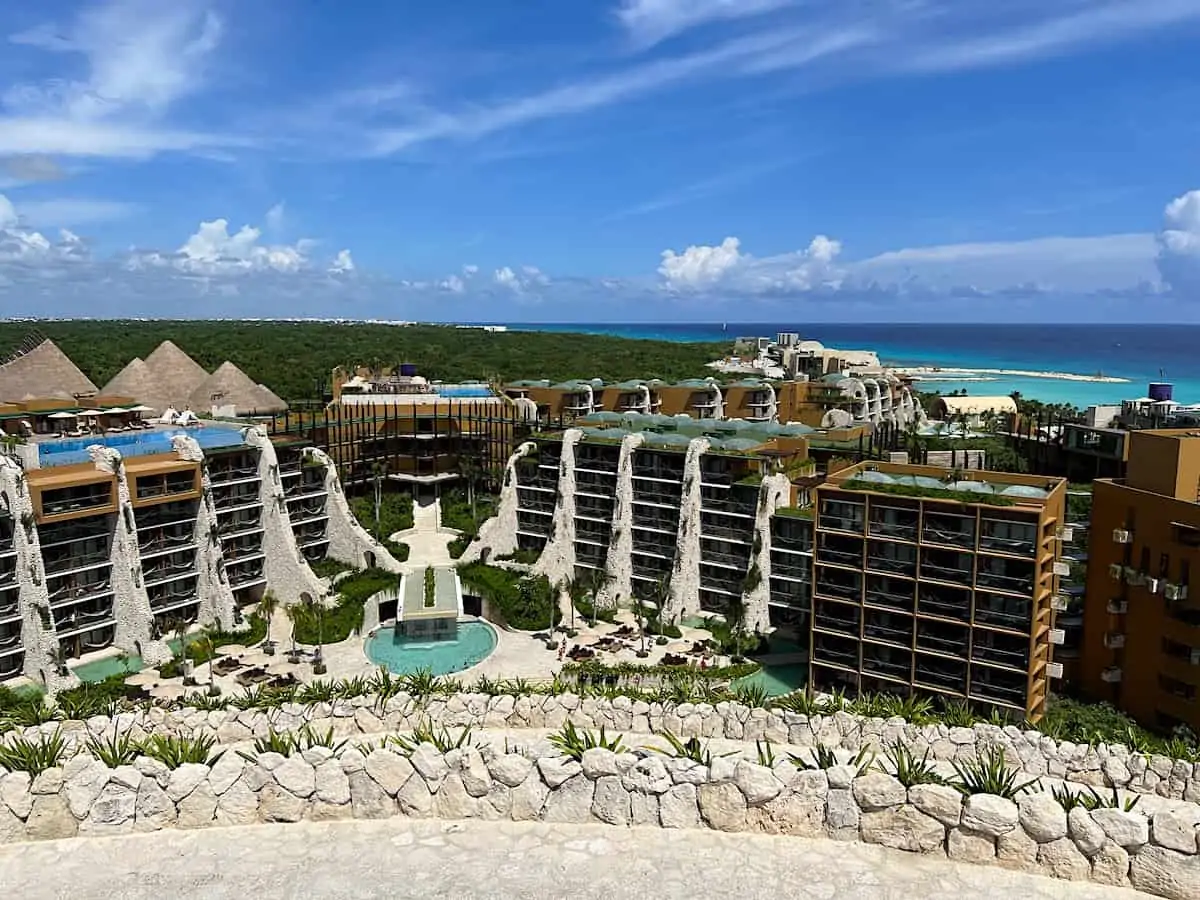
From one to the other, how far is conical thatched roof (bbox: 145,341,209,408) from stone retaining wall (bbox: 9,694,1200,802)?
47.0 m

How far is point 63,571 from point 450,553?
67.4 feet

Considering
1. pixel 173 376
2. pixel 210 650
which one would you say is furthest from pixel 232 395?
pixel 210 650

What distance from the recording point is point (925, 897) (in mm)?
11680

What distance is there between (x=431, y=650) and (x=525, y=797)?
104 feet

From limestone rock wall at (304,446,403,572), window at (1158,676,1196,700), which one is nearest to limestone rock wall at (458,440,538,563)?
limestone rock wall at (304,446,403,572)

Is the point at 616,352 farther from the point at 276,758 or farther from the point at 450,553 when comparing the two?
the point at 276,758

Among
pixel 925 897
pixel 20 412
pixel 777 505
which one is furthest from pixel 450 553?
pixel 925 897

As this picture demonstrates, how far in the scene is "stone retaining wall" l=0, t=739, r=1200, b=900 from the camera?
12570mm

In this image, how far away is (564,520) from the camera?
5206cm

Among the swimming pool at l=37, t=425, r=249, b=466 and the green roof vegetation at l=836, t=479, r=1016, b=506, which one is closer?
the green roof vegetation at l=836, t=479, r=1016, b=506

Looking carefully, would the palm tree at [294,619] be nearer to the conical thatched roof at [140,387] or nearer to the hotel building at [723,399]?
the hotel building at [723,399]

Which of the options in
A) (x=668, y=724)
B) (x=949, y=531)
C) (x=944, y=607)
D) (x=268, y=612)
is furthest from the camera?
(x=268, y=612)

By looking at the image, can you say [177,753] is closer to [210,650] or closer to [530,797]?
[530,797]

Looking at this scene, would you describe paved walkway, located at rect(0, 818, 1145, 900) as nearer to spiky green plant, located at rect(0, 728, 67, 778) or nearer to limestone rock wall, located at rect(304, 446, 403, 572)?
spiky green plant, located at rect(0, 728, 67, 778)
